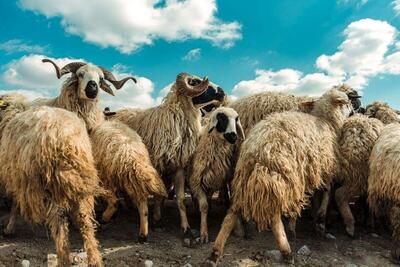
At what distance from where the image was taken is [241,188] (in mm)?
5812

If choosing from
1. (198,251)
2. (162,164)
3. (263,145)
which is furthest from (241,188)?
(162,164)

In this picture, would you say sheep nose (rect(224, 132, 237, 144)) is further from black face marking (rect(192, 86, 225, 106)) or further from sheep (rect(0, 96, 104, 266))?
sheep (rect(0, 96, 104, 266))

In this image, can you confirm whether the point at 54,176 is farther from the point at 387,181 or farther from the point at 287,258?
the point at 387,181

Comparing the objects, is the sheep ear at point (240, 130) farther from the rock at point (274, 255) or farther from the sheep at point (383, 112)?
the sheep at point (383, 112)

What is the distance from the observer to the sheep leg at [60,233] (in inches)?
191

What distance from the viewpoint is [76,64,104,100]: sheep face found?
7048mm

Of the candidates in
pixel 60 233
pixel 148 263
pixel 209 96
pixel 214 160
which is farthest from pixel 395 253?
pixel 60 233

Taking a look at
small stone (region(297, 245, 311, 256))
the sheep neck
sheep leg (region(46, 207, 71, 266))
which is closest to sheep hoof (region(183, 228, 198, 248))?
small stone (region(297, 245, 311, 256))

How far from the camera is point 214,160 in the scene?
6879 mm

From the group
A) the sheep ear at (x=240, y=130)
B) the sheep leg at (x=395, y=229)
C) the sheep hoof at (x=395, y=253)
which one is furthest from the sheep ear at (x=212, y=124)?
the sheep hoof at (x=395, y=253)

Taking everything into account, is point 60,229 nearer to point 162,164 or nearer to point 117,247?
point 117,247

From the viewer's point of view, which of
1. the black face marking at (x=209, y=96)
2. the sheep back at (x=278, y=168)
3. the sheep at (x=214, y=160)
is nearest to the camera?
the sheep back at (x=278, y=168)

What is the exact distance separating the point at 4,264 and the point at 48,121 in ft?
6.85

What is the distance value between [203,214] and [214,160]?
0.88 metres
